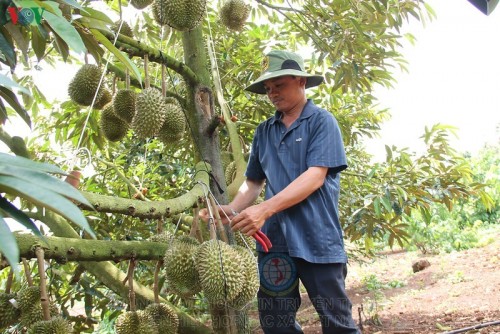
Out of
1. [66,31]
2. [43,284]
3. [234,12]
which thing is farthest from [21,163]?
[234,12]

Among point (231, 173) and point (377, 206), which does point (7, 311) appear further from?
point (377, 206)

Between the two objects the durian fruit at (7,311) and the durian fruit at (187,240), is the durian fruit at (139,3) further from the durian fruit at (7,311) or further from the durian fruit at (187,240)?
the durian fruit at (7,311)

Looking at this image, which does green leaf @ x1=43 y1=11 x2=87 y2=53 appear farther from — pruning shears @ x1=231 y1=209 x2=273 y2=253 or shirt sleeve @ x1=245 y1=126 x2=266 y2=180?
shirt sleeve @ x1=245 y1=126 x2=266 y2=180

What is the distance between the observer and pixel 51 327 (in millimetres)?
1244

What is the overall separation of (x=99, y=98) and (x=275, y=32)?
1768mm

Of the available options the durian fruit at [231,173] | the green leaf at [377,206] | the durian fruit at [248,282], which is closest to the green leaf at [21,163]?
the durian fruit at [248,282]

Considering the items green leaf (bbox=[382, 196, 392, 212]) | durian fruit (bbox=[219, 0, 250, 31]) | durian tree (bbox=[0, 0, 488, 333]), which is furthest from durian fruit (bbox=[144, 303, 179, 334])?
durian fruit (bbox=[219, 0, 250, 31])

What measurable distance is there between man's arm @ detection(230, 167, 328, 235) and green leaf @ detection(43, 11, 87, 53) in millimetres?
865

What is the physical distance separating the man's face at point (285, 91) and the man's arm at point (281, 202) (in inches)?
13.3

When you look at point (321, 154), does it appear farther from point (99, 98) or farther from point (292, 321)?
point (99, 98)

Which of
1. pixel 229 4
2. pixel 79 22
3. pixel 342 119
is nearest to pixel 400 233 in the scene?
pixel 342 119

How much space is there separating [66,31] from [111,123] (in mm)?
1353

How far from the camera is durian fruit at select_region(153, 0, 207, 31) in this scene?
1.88 metres

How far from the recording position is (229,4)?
2.57 metres
